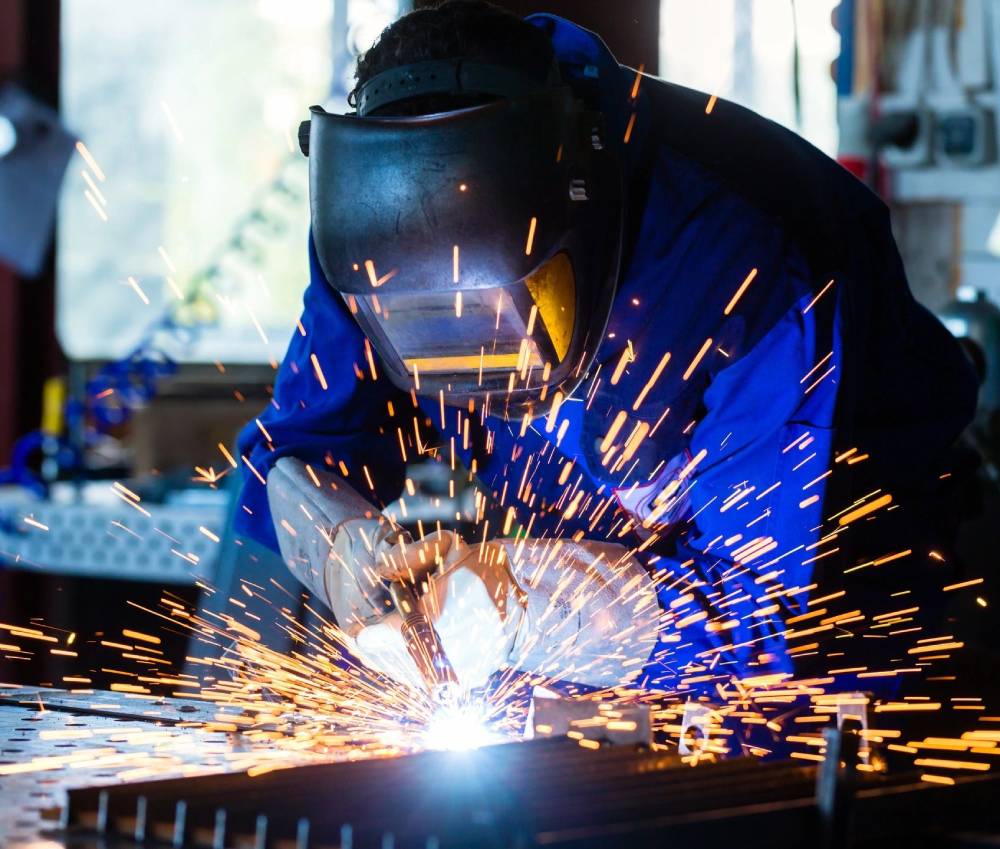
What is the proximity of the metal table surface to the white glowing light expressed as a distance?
0.59ft

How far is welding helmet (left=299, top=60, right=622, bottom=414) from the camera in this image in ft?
4.41

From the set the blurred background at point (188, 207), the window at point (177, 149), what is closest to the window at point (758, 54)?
the blurred background at point (188, 207)

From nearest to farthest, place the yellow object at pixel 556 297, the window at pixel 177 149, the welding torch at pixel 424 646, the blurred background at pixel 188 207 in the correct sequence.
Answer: the yellow object at pixel 556 297 → the welding torch at pixel 424 646 → the blurred background at pixel 188 207 → the window at pixel 177 149

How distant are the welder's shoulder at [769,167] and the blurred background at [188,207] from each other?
188cm

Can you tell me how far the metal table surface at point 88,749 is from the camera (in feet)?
3.67

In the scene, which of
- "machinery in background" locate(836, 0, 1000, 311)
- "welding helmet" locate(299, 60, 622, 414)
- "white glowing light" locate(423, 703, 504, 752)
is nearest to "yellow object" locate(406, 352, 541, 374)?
"welding helmet" locate(299, 60, 622, 414)

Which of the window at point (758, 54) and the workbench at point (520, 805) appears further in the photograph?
the window at point (758, 54)

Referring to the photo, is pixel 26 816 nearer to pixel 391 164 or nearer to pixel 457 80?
pixel 391 164

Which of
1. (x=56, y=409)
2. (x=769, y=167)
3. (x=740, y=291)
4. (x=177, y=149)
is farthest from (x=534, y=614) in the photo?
(x=177, y=149)

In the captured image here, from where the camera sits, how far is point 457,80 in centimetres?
138

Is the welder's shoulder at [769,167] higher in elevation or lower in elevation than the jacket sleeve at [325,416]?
higher

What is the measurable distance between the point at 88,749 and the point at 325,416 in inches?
26.2

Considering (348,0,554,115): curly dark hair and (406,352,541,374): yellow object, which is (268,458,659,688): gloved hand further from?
(348,0,554,115): curly dark hair

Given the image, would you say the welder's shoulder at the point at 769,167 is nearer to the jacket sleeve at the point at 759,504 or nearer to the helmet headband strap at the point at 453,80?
the jacket sleeve at the point at 759,504
